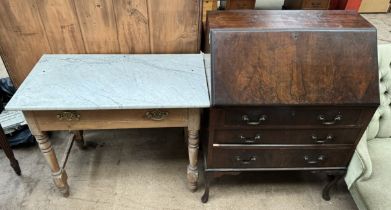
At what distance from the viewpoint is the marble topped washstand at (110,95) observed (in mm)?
1228

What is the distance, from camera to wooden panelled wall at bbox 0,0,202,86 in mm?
1453

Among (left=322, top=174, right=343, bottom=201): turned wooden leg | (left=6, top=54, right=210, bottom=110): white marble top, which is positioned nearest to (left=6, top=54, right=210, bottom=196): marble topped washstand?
(left=6, top=54, right=210, bottom=110): white marble top

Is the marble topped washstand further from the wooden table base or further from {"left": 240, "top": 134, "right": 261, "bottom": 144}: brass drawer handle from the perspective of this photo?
{"left": 240, "top": 134, "right": 261, "bottom": 144}: brass drawer handle

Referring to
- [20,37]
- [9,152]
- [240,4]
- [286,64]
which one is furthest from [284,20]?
[9,152]

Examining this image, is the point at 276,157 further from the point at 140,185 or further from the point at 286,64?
the point at 140,185

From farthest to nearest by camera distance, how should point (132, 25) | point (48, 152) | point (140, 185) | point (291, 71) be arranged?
point (140, 185)
point (132, 25)
point (48, 152)
point (291, 71)

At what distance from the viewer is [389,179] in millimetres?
1410

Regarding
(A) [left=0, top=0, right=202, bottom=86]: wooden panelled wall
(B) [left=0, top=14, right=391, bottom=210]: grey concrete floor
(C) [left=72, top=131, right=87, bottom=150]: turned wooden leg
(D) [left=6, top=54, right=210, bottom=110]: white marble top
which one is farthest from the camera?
(C) [left=72, top=131, right=87, bottom=150]: turned wooden leg

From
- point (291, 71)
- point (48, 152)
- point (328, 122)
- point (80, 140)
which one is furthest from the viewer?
point (80, 140)

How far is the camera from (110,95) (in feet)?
4.17

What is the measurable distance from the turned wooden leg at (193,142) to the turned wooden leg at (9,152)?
112cm

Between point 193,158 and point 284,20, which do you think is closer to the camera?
point 284,20

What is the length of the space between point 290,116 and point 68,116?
104 centimetres

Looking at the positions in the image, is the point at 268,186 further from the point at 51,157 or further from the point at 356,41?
the point at 51,157
